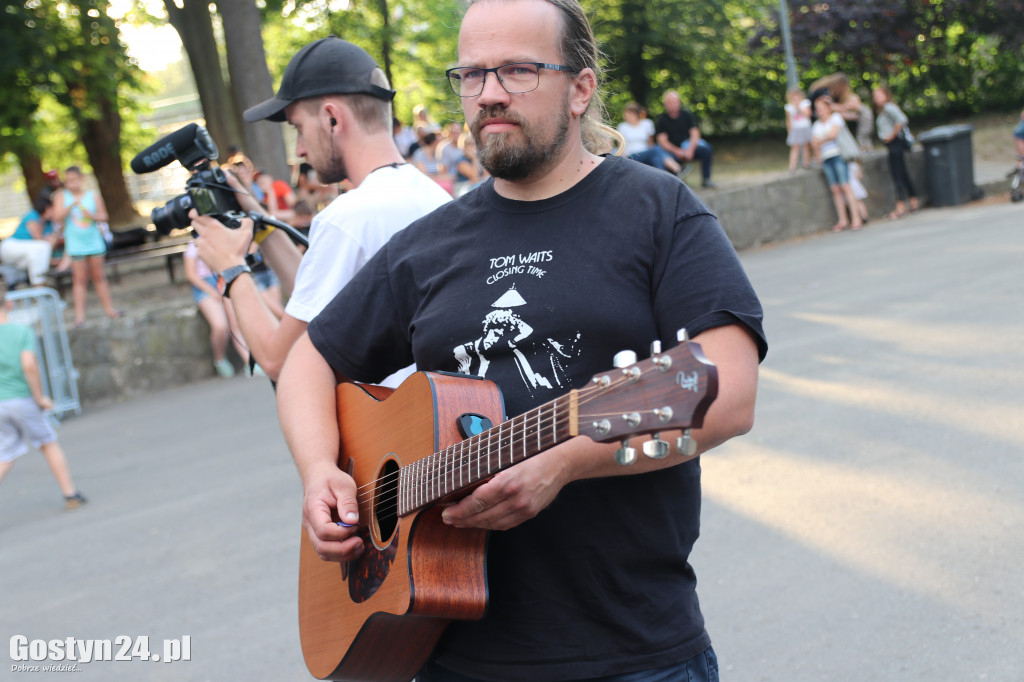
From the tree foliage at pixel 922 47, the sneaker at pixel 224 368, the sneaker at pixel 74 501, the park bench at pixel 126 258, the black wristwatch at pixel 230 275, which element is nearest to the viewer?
the black wristwatch at pixel 230 275

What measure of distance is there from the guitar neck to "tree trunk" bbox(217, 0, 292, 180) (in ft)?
39.7

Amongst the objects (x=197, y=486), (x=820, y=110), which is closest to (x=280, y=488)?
(x=197, y=486)

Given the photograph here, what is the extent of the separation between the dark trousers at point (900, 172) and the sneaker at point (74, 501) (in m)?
12.9

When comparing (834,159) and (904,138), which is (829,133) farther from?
(904,138)

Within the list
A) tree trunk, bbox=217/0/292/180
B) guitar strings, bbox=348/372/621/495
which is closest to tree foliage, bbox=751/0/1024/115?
tree trunk, bbox=217/0/292/180

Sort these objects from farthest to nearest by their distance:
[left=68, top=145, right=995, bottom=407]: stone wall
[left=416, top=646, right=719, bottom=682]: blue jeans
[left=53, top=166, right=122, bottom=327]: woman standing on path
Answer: [left=53, top=166, right=122, bottom=327]: woman standing on path → [left=68, top=145, right=995, bottom=407]: stone wall → [left=416, top=646, right=719, bottom=682]: blue jeans

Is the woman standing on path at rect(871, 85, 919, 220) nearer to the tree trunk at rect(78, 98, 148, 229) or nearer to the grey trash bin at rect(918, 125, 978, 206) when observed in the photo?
the grey trash bin at rect(918, 125, 978, 206)

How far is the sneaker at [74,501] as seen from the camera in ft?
22.4

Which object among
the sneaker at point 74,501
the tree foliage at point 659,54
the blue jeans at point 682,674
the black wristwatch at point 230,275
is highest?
the tree foliage at point 659,54

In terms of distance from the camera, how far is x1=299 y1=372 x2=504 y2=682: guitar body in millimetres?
1974

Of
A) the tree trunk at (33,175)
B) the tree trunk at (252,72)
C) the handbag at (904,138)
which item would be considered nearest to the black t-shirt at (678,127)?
the handbag at (904,138)

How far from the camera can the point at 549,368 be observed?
6.47ft

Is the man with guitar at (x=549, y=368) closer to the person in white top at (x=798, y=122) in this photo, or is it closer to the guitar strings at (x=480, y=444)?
the guitar strings at (x=480, y=444)

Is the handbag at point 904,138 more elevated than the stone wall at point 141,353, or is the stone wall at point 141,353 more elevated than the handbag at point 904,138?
the handbag at point 904,138
